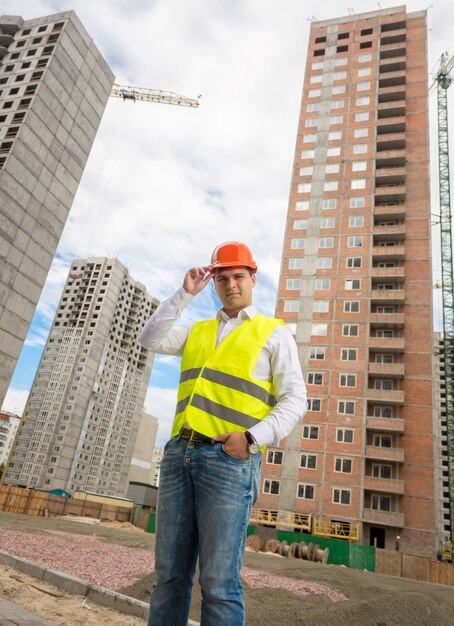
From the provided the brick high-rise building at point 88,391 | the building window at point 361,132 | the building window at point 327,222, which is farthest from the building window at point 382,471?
the brick high-rise building at point 88,391

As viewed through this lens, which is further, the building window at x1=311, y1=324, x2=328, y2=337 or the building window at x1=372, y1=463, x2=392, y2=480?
the building window at x1=311, y1=324, x2=328, y2=337

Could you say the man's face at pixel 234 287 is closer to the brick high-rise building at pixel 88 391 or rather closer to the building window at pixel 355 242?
the building window at pixel 355 242

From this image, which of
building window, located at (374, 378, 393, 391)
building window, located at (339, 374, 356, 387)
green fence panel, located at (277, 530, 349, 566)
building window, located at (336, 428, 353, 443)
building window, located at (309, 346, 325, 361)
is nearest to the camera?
green fence panel, located at (277, 530, 349, 566)

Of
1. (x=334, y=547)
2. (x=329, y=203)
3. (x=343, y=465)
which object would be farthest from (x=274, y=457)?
(x=329, y=203)

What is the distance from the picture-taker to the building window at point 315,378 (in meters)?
40.9

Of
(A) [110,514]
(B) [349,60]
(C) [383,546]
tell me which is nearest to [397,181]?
(B) [349,60]

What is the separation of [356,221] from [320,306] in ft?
32.9

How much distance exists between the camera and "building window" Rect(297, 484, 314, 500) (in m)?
37.0

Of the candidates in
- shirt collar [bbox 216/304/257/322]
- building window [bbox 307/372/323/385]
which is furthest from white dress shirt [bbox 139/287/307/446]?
building window [bbox 307/372/323/385]

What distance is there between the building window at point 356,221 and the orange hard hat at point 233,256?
46.0 m

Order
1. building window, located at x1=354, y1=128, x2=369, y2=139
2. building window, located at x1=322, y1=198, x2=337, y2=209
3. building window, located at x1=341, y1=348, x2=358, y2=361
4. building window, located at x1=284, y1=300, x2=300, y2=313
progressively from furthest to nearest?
building window, located at x1=354, y1=128, x2=369, y2=139, building window, located at x1=322, y1=198, x2=337, y2=209, building window, located at x1=284, y1=300, x2=300, y2=313, building window, located at x1=341, y1=348, x2=358, y2=361

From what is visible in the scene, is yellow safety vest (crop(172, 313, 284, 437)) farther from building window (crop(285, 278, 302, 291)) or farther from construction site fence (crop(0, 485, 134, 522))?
building window (crop(285, 278, 302, 291))

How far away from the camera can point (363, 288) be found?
4338cm

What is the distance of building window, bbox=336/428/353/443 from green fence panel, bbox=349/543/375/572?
13825mm
